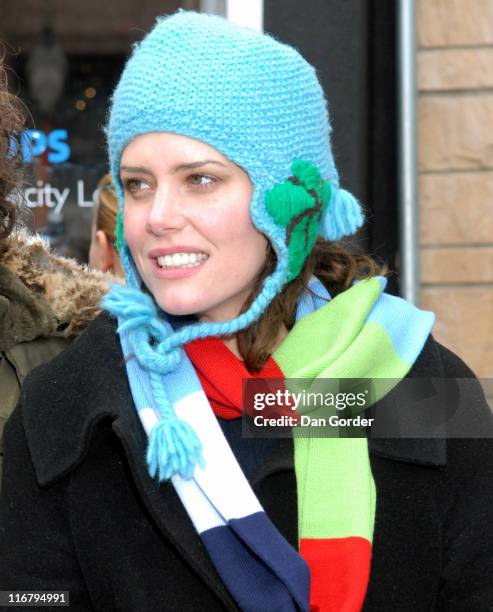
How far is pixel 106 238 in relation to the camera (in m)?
3.77

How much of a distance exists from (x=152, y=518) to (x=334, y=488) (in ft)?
1.19

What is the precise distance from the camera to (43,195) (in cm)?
460

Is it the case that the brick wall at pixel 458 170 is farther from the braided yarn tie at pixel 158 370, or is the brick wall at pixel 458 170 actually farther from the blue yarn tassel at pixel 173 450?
the blue yarn tassel at pixel 173 450

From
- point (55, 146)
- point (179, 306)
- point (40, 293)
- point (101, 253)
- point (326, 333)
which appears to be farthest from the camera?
Answer: point (55, 146)

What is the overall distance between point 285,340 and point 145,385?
1.07 ft

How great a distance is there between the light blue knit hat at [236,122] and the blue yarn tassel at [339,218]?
4 centimetres

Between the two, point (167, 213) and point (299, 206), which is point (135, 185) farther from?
point (299, 206)

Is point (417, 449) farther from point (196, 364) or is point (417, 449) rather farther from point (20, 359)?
point (20, 359)

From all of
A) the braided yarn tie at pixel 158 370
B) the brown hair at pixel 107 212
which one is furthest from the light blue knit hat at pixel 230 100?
the brown hair at pixel 107 212

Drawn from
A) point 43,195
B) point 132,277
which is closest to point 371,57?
point 43,195

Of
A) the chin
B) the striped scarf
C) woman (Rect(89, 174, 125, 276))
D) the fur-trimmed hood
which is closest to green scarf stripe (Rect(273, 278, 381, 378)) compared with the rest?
the striped scarf

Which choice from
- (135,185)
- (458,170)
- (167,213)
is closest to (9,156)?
(135,185)

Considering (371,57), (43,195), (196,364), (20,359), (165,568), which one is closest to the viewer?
(165,568)

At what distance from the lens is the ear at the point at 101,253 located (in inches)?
148
